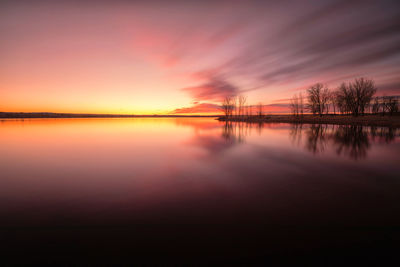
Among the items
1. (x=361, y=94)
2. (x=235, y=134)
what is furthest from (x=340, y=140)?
(x=361, y=94)

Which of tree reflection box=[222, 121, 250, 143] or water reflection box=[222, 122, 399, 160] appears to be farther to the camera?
tree reflection box=[222, 121, 250, 143]

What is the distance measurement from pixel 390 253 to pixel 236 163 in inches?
267

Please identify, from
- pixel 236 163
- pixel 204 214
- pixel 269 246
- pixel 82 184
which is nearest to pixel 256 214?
pixel 269 246

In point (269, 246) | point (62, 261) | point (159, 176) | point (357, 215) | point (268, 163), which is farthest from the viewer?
point (268, 163)

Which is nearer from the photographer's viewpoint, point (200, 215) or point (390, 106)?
point (200, 215)

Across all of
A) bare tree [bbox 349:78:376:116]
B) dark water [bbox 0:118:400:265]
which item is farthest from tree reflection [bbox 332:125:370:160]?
bare tree [bbox 349:78:376:116]

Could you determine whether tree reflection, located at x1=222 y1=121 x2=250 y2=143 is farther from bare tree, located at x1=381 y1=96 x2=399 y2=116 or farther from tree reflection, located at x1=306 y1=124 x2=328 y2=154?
bare tree, located at x1=381 y1=96 x2=399 y2=116

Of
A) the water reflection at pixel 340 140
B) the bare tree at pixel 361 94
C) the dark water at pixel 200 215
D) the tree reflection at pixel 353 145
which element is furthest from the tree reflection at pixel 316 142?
the bare tree at pixel 361 94

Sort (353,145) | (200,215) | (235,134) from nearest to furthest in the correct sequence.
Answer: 1. (200,215)
2. (353,145)
3. (235,134)

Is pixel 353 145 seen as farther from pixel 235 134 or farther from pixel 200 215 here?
pixel 200 215

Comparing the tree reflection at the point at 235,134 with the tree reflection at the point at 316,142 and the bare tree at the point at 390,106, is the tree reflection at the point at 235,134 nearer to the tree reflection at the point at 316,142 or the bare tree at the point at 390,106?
the tree reflection at the point at 316,142

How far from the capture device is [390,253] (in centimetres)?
312

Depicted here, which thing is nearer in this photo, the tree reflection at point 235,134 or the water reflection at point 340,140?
the water reflection at point 340,140

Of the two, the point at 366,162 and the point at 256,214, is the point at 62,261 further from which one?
the point at 366,162
